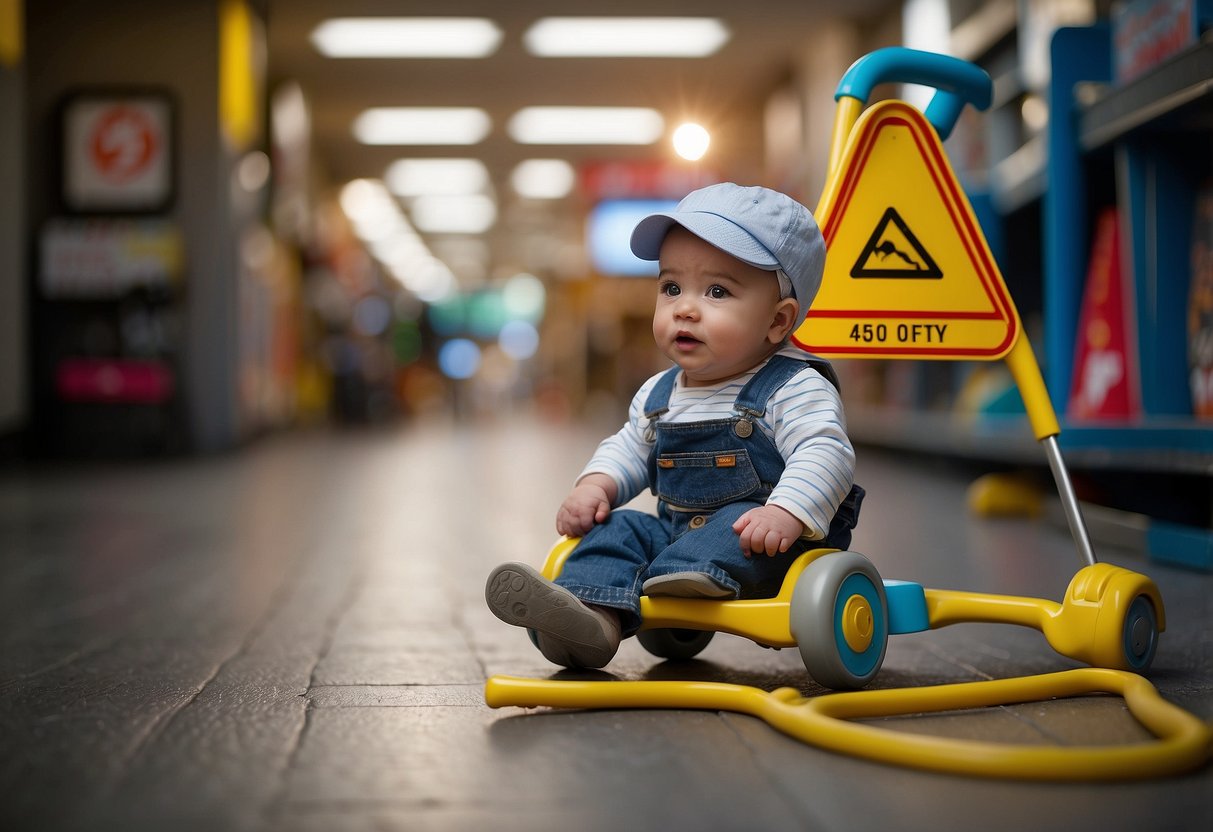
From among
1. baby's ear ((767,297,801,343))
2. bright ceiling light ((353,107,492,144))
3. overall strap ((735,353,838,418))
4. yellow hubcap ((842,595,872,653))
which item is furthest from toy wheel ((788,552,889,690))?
bright ceiling light ((353,107,492,144))

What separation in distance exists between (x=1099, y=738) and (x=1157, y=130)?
253 cm

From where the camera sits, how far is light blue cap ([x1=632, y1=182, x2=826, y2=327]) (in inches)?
68.0

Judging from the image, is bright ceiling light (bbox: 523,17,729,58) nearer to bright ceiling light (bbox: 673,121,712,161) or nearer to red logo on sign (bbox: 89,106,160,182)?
red logo on sign (bbox: 89,106,160,182)

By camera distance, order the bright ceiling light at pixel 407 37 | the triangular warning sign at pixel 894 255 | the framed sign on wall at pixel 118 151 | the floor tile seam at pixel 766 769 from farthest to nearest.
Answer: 1. the bright ceiling light at pixel 407 37
2. the framed sign on wall at pixel 118 151
3. the triangular warning sign at pixel 894 255
4. the floor tile seam at pixel 766 769

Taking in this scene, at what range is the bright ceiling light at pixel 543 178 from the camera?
15461 millimetres

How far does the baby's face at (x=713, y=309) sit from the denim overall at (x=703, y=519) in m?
0.07

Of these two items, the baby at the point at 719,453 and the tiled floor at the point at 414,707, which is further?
the baby at the point at 719,453

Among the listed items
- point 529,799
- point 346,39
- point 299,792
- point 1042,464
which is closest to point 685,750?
point 529,799

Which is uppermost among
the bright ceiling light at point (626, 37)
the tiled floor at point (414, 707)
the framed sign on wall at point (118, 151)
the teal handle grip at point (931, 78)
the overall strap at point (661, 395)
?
the bright ceiling light at point (626, 37)

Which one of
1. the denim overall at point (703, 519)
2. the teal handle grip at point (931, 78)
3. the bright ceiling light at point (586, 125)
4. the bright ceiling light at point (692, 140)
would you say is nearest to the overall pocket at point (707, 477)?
the denim overall at point (703, 519)

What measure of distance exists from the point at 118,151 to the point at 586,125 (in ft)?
19.1

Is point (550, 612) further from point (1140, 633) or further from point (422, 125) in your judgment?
point (422, 125)

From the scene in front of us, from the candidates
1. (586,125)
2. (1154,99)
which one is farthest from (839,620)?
(586,125)

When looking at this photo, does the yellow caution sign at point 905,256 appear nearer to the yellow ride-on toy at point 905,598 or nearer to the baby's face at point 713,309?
the yellow ride-on toy at point 905,598
